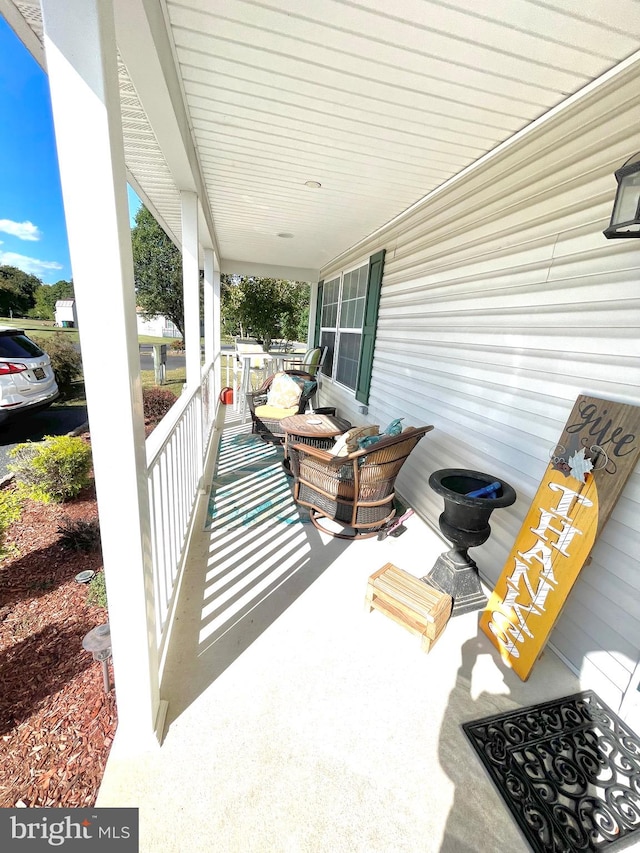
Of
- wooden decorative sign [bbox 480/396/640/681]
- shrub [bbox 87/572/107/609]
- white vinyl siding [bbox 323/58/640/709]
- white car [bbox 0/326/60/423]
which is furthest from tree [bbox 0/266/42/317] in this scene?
wooden decorative sign [bbox 480/396/640/681]

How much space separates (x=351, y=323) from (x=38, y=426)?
17.5 ft

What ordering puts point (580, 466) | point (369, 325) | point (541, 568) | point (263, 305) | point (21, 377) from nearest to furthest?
1. point (580, 466)
2. point (541, 568)
3. point (369, 325)
4. point (21, 377)
5. point (263, 305)

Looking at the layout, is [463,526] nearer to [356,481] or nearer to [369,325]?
[356,481]

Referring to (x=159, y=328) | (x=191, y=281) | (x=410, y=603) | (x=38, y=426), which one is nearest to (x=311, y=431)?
(x=191, y=281)

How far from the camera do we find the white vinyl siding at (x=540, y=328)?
1673mm

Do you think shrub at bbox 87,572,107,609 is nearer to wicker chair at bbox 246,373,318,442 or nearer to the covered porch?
the covered porch

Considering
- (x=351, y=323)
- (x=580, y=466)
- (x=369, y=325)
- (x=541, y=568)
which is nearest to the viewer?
(x=580, y=466)

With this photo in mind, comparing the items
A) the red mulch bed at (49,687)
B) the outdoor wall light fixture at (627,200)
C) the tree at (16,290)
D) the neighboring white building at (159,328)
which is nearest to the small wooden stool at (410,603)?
the red mulch bed at (49,687)

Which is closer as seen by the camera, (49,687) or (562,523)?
(49,687)

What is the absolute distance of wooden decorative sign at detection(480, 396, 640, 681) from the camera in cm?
165

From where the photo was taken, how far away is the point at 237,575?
2.37m

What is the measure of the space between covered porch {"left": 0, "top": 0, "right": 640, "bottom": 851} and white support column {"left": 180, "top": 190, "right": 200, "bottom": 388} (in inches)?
0.9

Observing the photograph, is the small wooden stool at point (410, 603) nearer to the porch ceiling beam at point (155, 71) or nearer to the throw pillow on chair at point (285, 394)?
the porch ceiling beam at point (155, 71)

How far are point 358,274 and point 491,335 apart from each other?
129 inches
